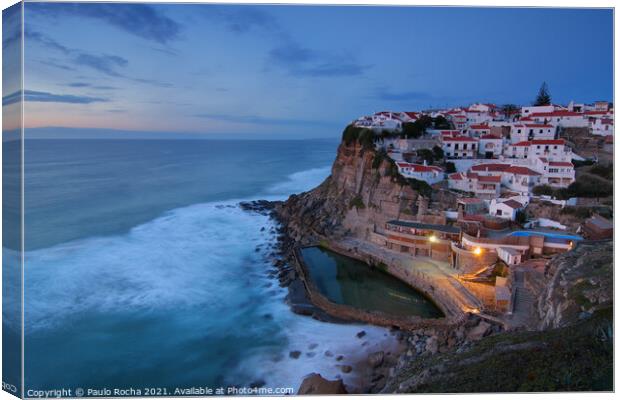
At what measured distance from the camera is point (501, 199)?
28.3ft

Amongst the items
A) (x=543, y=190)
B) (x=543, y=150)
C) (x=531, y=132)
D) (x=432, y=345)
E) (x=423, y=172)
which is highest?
(x=531, y=132)

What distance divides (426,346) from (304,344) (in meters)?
1.62

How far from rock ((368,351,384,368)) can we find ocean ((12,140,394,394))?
0.19 metres

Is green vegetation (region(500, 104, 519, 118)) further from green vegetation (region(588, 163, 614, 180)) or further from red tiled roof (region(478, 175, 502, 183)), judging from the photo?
green vegetation (region(588, 163, 614, 180))

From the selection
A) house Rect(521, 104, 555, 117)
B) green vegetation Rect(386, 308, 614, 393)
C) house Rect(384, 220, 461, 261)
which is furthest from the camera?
house Rect(521, 104, 555, 117)

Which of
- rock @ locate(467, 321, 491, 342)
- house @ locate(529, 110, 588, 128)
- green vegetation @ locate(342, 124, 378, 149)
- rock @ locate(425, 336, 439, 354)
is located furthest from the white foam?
house @ locate(529, 110, 588, 128)

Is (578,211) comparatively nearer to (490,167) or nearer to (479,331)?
(490,167)

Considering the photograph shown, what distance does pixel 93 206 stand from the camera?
11.5 meters

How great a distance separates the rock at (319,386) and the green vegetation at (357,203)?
6.52m

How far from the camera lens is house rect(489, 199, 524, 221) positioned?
8250 mm

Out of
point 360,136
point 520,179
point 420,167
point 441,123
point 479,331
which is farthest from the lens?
point 441,123

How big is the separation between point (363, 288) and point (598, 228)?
164 inches

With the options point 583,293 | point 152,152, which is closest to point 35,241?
point 583,293

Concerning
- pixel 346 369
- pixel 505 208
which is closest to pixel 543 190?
pixel 505 208
